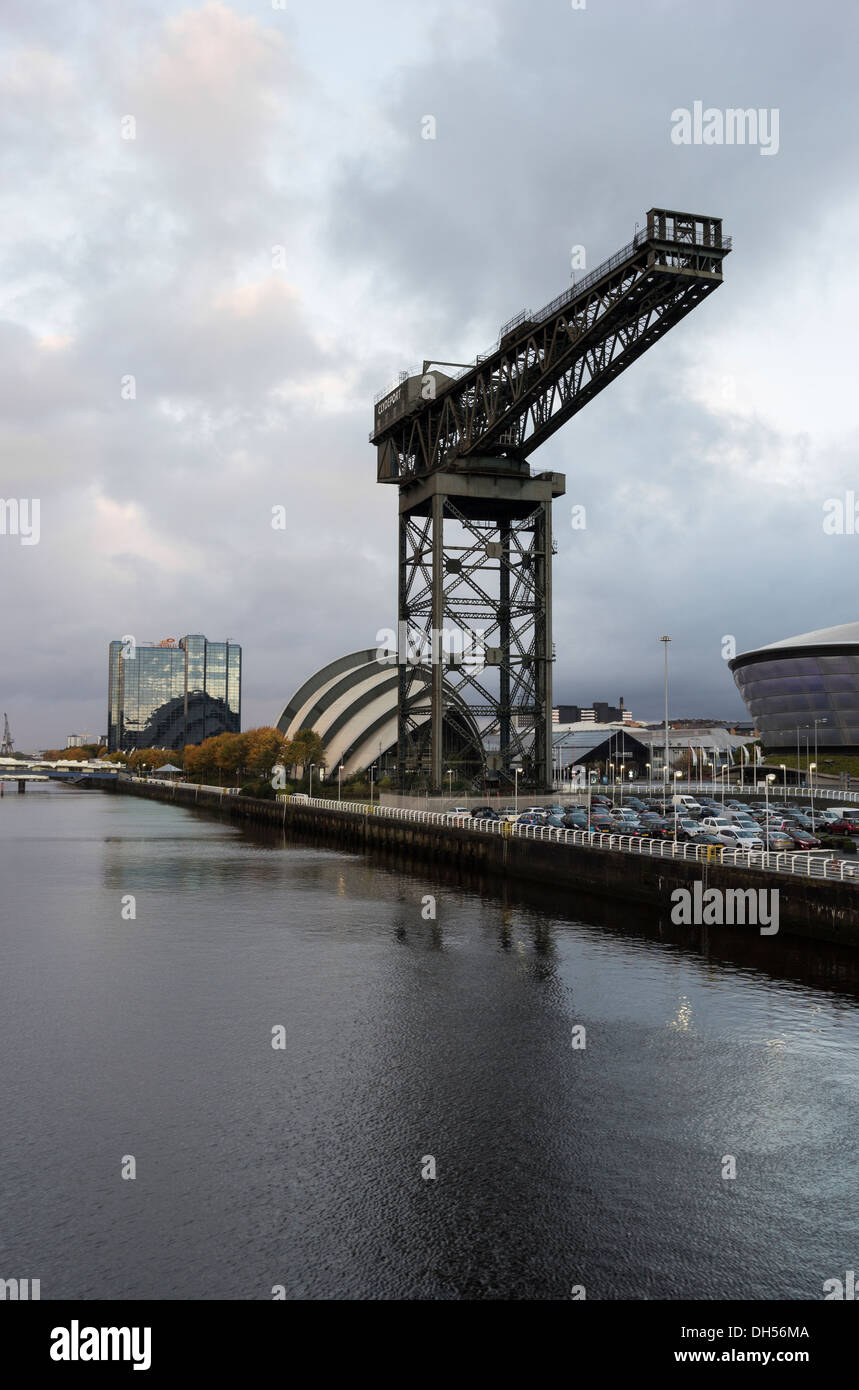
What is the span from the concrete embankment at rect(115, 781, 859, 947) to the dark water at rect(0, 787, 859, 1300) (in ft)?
4.79

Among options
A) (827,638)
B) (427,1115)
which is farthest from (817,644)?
(427,1115)

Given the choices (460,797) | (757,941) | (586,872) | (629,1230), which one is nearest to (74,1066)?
(629,1230)

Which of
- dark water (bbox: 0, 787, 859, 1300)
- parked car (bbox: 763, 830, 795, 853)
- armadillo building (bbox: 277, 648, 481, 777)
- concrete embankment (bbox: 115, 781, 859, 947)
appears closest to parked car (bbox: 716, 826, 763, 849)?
parked car (bbox: 763, 830, 795, 853)

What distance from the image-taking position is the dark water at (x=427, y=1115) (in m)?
13.6

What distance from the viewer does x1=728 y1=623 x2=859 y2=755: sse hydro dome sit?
136 metres

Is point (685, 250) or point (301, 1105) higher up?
point (685, 250)

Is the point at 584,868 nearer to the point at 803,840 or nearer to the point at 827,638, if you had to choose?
the point at 803,840

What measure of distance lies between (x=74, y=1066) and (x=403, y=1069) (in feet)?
24.0

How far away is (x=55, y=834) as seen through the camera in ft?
297

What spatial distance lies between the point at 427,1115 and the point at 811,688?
131 meters

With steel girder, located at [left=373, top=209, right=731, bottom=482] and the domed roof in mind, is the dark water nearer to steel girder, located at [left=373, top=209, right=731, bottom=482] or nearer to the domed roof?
steel girder, located at [left=373, top=209, right=731, bottom=482]

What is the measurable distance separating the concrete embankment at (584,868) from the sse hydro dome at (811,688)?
79.1 meters

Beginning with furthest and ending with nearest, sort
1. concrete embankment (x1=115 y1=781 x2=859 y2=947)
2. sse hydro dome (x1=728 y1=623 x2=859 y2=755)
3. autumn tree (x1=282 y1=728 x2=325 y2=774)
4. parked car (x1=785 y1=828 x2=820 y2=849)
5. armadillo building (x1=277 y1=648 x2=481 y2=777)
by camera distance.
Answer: sse hydro dome (x1=728 y1=623 x2=859 y2=755)
armadillo building (x1=277 y1=648 x2=481 y2=777)
autumn tree (x1=282 y1=728 x2=325 y2=774)
parked car (x1=785 y1=828 x2=820 y2=849)
concrete embankment (x1=115 y1=781 x2=859 y2=947)
